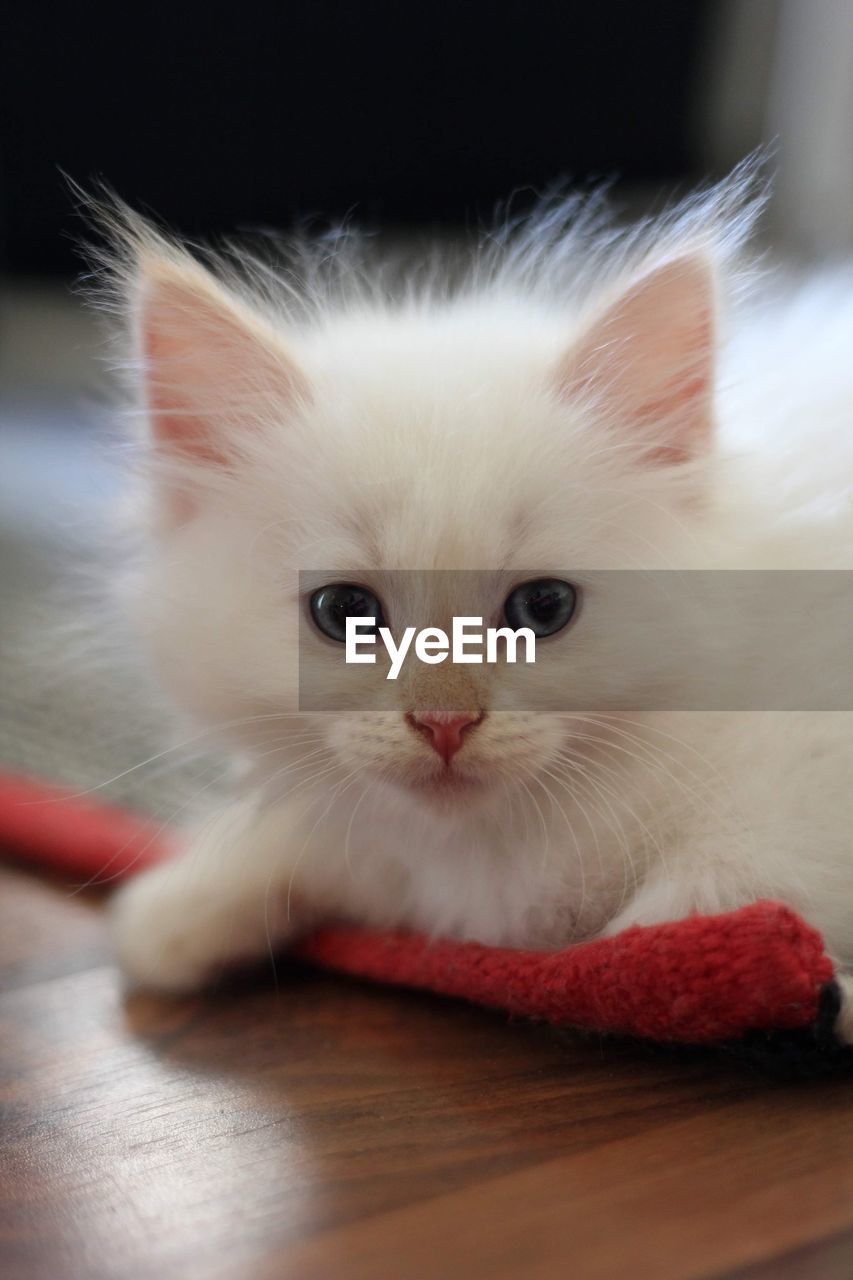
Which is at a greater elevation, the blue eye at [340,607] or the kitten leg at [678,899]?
the blue eye at [340,607]

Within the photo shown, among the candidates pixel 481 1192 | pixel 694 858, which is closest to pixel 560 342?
pixel 694 858

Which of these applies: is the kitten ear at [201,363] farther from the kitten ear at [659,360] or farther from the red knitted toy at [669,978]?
the red knitted toy at [669,978]

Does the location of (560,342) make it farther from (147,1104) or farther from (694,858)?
(147,1104)

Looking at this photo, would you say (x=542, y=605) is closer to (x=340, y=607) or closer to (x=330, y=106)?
(x=340, y=607)

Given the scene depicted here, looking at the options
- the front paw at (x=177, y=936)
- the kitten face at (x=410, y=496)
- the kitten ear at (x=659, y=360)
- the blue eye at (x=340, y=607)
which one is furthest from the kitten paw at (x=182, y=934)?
the kitten ear at (x=659, y=360)

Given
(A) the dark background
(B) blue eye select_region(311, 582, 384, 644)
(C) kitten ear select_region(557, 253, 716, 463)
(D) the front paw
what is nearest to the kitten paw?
(D) the front paw
